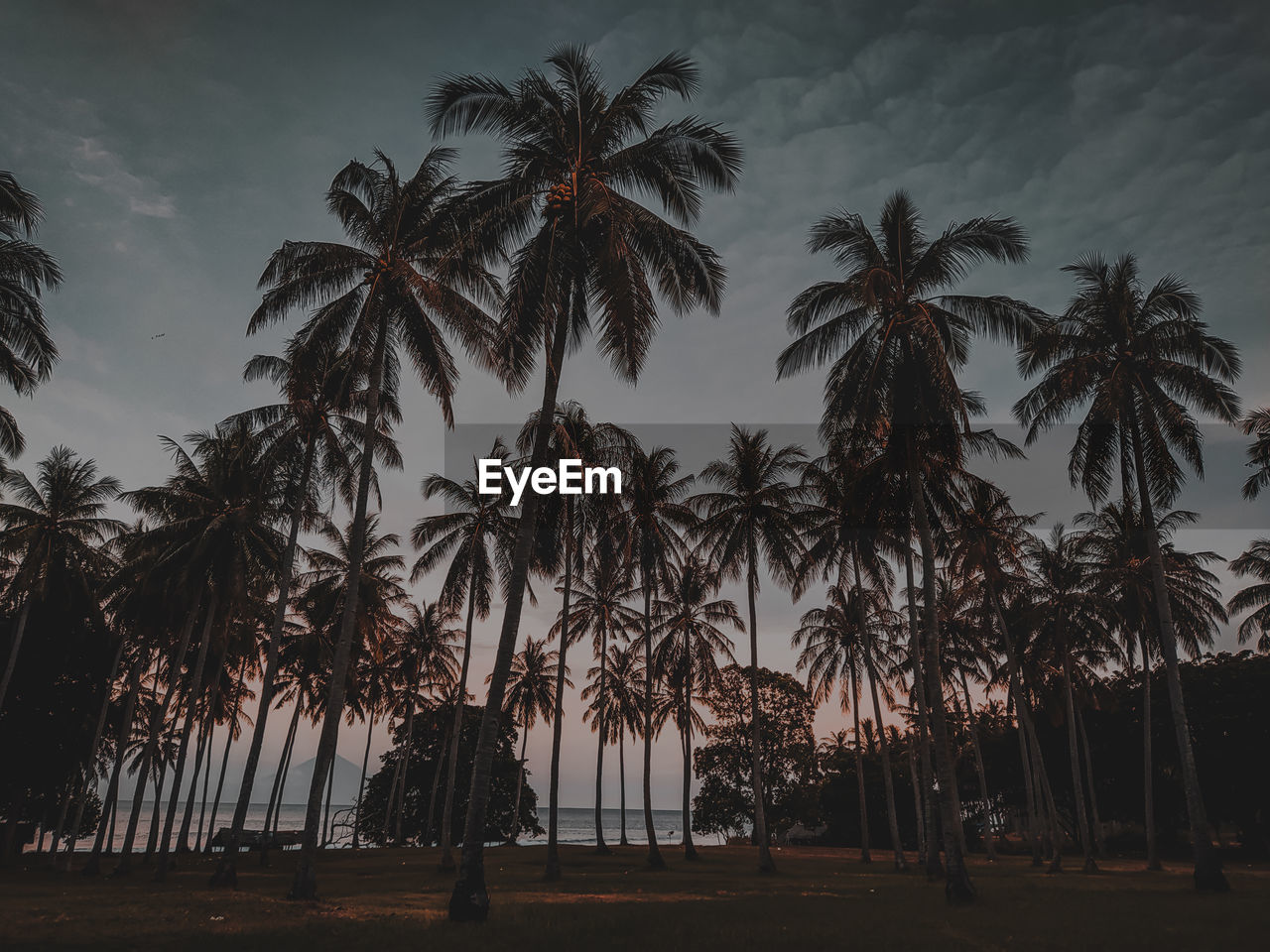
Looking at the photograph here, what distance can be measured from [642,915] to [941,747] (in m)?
8.01

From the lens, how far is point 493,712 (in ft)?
45.4

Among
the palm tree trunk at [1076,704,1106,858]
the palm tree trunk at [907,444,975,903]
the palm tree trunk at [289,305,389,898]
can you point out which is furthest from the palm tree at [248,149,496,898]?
the palm tree trunk at [1076,704,1106,858]

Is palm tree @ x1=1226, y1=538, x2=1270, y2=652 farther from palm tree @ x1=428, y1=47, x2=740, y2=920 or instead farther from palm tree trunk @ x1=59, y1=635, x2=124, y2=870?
palm tree trunk @ x1=59, y1=635, x2=124, y2=870

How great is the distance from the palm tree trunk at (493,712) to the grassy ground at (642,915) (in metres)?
0.55

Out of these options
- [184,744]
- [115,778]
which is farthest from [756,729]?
[115,778]

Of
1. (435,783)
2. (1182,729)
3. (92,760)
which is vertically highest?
(1182,729)

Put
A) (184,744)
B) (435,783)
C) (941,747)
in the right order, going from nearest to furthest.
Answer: (941,747)
(184,744)
(435,783)

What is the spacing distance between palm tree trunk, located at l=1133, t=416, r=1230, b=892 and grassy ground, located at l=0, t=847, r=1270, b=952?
2.46ft

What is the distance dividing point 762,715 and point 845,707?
876 centimetres

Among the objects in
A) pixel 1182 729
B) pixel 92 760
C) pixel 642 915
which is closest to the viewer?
pixel 642 915

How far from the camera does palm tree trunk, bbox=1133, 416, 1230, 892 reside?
58.0 ft

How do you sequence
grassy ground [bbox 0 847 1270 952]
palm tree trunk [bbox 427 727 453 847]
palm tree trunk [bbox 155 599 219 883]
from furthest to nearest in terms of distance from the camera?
1. palm tree trunk [bbox 427 727 453 847]
2. palm tree trunk [bbox 155 599 219 883]
3. grassy ground [bbox 0 847 1270 952]

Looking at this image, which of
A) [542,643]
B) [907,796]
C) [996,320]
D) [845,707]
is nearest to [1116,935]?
[996,320]

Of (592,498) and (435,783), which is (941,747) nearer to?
(592,498)
